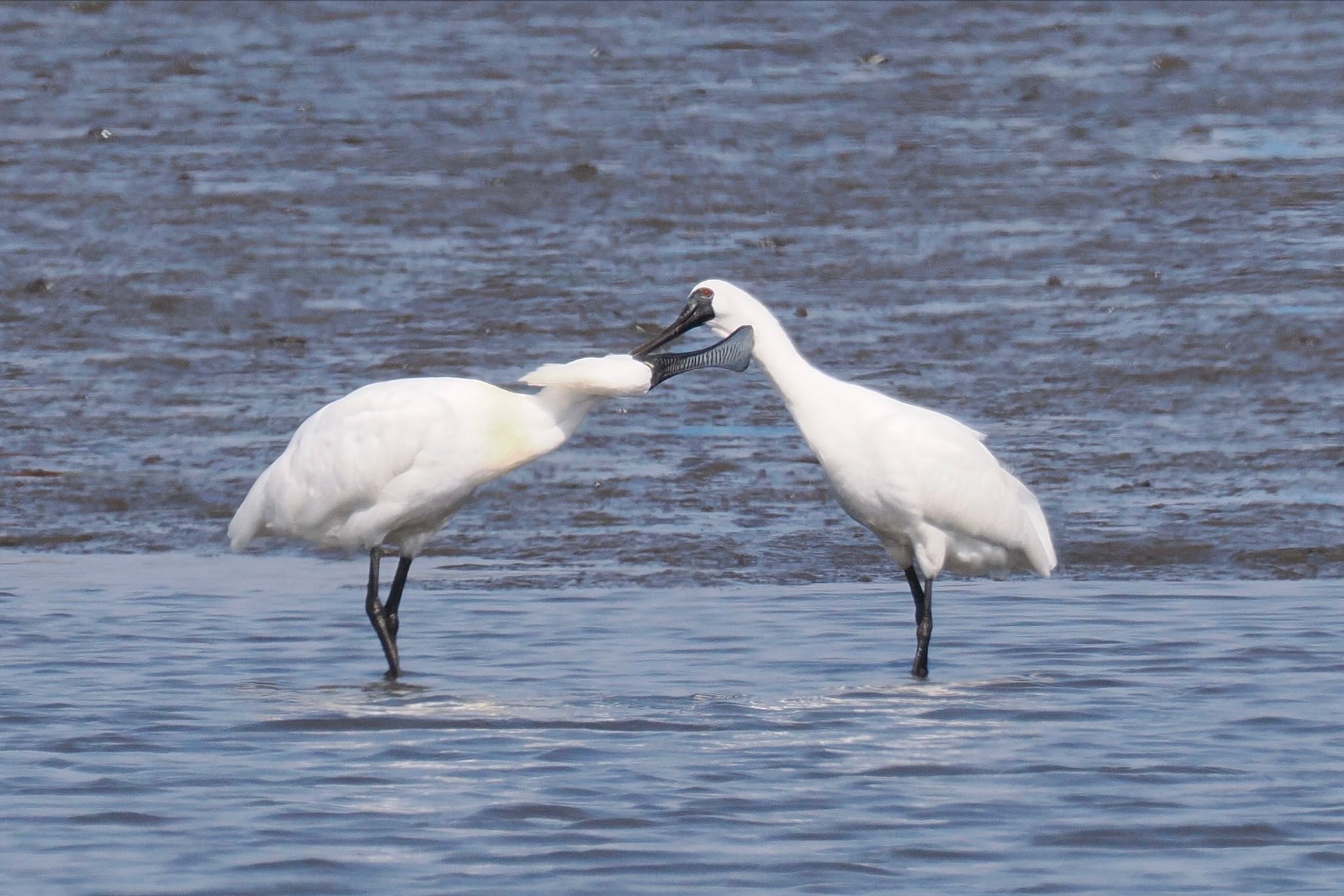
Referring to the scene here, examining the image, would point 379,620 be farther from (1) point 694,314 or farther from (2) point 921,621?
(2) point 921,621

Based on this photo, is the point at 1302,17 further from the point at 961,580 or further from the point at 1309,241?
the point at 961,580

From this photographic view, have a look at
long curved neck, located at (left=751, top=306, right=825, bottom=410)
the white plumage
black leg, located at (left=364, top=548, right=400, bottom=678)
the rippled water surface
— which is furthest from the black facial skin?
black leg, located at (left=364, top=548, right=400, bottom=678)

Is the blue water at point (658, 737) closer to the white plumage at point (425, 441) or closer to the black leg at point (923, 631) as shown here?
the black leg at point (923, 631)

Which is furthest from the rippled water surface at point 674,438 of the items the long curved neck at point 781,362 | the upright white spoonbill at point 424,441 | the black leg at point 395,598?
the long curved neck at point 781,362

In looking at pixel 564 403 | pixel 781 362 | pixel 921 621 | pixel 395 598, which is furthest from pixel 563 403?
pixel 921 621

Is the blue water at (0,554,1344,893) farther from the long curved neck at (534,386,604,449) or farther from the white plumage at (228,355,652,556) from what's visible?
the long curved neck at (534,386,604,449)

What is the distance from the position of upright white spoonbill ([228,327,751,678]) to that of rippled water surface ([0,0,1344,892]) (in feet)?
1.41

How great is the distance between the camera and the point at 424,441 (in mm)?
8320

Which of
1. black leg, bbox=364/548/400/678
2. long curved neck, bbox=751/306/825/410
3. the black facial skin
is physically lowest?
black leg, bbox=364/548/400/678

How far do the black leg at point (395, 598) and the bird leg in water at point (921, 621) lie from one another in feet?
5.38

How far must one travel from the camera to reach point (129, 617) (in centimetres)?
884

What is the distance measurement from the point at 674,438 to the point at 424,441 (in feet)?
9.86

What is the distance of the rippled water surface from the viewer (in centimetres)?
652

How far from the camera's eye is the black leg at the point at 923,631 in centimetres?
817
